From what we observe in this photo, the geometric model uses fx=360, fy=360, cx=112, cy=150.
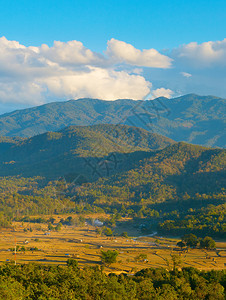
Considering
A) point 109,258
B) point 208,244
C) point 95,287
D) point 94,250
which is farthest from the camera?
point 94,250

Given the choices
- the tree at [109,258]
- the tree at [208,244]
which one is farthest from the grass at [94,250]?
the tree at [208,244]

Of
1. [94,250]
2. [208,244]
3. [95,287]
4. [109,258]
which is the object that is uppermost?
[95,287]

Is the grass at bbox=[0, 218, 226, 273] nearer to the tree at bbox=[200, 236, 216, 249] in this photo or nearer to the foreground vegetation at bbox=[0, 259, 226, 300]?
the tree at bbox=[200, 236, 216, 249]

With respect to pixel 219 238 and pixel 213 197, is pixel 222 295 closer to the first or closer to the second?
pixel 219 238

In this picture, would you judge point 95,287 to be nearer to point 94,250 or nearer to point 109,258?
point 109,258

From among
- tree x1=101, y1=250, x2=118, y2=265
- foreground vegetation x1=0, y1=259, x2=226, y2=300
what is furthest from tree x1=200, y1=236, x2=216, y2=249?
foreground vegetation x1=0, y1=259, x2=226, y2=300

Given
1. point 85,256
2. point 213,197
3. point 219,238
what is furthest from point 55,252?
point 213,197

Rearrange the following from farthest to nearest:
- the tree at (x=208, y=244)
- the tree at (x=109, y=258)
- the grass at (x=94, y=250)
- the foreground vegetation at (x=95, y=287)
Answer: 1. the tree at (x=208, y=244)
2. the grass at (x=94, y=250)
3. the tree at (x=109, y=258)
4. the foreground vegetation at (x=95, y=287)

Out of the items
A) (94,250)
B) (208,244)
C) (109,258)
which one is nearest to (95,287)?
(109,258)

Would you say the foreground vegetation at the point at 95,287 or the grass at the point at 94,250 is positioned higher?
the foreground vegetation at the point at 95,287

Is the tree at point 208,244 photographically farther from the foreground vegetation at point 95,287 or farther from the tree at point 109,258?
the foreground vegetation at point 95,287

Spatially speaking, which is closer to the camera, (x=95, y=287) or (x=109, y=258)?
(x=95, y=287)

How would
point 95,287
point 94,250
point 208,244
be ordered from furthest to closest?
point 94,250 → point 208,244 → point 95,287

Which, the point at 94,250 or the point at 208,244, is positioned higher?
the point at 208,244
